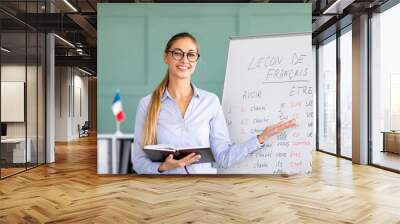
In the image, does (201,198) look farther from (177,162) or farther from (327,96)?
(327,96)

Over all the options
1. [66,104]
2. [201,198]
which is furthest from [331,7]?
[66,104]

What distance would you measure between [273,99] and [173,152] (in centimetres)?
173

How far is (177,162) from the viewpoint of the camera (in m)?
5.98

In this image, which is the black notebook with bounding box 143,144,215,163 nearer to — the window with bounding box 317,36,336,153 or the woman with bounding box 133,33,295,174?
the woman with bounding box 133,33,295,174

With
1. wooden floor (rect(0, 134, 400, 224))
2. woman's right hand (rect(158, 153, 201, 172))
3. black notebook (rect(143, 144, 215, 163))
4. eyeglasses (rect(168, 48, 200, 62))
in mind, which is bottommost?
wooden floor (rect(0, 134, 400, 224))

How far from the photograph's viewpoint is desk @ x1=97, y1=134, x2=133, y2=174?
6.18m

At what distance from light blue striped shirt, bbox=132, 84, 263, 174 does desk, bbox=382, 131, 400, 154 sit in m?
2.65

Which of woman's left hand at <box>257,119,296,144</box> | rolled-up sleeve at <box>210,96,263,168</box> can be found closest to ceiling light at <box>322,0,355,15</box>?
woman's left hand at <box>257,119,296,144</box>

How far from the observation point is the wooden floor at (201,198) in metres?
3.93

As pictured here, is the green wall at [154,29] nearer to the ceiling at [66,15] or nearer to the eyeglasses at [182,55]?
the eyeglasses at [182,55]

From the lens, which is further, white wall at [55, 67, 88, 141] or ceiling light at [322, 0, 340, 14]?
white wall at [55, 67, 88, 141]

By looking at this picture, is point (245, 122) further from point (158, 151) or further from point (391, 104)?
point (391, 104)

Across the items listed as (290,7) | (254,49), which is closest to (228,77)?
(254,49)

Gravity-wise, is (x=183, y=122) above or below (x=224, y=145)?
above
